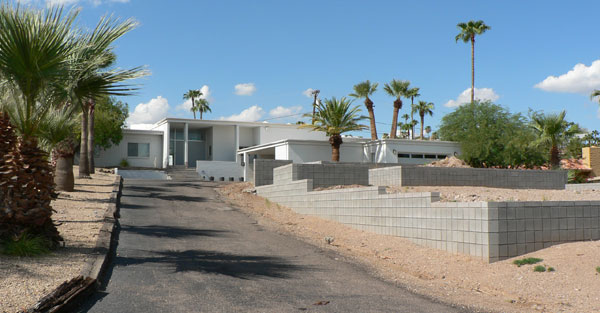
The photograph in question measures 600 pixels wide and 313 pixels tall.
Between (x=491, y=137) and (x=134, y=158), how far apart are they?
29.3m

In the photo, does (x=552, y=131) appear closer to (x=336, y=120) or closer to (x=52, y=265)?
(x=336, y=120)

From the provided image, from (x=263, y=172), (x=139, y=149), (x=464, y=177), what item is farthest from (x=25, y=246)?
(x=139, y=149)

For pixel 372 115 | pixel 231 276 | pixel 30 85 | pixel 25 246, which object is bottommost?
pixel 231 276

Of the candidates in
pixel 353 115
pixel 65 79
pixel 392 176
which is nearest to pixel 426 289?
pixel 65 79

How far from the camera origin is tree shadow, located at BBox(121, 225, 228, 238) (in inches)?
458

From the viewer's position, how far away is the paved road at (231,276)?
6.39 meters

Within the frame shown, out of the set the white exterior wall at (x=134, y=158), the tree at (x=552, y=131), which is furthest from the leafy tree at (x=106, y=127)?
the tree at (x=552, y=131)

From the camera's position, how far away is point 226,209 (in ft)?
56.6

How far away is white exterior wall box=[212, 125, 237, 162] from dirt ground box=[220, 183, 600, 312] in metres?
33.3

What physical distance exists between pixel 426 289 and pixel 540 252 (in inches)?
100

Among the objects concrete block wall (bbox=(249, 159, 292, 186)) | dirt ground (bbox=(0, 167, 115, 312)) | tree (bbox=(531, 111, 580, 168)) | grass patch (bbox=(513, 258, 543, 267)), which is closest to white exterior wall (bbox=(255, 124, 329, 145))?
tree (bbox=(531, 111, 580, 168))

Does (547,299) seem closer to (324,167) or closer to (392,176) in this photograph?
(392,176)

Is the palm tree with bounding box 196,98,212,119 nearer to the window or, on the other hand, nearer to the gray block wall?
the window

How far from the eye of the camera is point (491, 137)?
33344 mm
